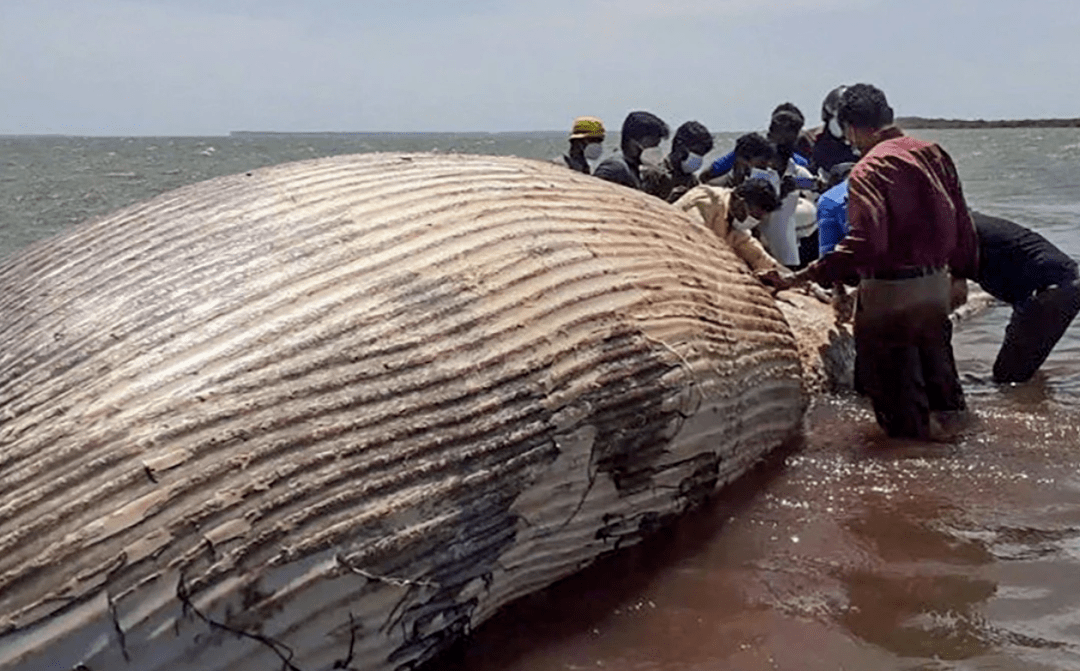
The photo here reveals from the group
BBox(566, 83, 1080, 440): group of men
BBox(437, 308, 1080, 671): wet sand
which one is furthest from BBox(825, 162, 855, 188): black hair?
BBox(437, 308, 1080, 671): wet sand

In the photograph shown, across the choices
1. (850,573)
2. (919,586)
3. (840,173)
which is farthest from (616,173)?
(919,586)

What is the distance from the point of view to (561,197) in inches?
177

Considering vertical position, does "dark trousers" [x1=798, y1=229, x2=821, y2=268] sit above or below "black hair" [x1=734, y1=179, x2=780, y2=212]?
below

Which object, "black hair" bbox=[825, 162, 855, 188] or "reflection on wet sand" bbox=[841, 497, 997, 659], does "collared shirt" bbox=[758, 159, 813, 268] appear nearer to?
"black hair" bbox=[825, 162, 855, 188]

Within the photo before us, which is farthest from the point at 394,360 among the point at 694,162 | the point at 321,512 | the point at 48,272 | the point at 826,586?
the point at 694,162

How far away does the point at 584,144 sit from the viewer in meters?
9.19

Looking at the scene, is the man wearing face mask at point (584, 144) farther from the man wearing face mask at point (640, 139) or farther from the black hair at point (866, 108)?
the black hair at point (866, 108)

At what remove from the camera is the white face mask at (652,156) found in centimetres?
920

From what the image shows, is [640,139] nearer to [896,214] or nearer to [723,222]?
[723,222]

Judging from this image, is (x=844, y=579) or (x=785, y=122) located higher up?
(x=785, y=122)

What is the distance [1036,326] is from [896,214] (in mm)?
2137

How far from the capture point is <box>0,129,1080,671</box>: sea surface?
3.72 metres

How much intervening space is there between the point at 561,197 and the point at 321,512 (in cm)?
180

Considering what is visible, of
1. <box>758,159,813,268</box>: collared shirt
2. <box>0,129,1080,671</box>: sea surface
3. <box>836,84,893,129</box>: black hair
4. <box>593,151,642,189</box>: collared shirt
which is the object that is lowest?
<box>0,129,1080,671</box>: sea surface
